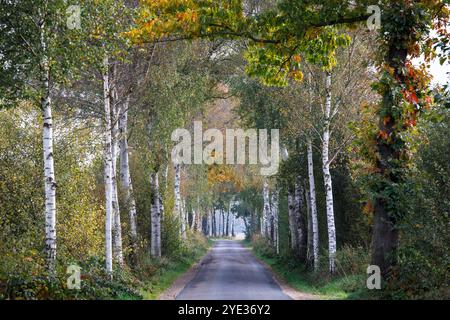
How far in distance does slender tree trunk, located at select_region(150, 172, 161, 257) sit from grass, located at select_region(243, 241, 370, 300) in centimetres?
633

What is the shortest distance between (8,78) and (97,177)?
14259 millimetres

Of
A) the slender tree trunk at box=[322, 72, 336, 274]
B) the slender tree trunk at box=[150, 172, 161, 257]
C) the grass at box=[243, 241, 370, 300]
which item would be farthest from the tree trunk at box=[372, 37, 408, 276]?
the slender tree trunk at box=[150, 172, 161, 257]

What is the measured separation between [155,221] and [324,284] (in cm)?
947

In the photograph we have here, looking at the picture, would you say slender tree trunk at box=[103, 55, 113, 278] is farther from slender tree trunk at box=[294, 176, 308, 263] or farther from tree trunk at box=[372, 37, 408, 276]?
slender tree trunk at box=[294, 176, 308, 263]

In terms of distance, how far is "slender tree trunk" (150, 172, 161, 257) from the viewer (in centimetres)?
2838

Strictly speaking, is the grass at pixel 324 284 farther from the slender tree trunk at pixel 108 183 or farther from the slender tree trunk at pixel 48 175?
the slender tree trunk at pixel 48 175

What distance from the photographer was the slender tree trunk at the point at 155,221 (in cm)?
2838

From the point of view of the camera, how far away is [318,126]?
995 inches

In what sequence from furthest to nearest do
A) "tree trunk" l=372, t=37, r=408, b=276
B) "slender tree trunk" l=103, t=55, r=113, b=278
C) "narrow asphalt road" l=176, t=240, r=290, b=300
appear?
"narrow asphalt road" l=176, t=240, r=290, b=300 < "slender tree trunk" l=103, t=55, r=113, b=278 < "tree trunk" l=372, t=37, r=408, b=276

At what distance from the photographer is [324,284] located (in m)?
22.8

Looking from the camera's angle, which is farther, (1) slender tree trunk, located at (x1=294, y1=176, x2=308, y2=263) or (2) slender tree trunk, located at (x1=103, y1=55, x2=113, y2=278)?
(1) slender tree trunk, located at (x1=294, y1=176, x2=308, y2=263)

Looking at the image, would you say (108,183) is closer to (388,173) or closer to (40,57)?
(40,57)

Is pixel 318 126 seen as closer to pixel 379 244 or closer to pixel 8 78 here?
pixel 379 244

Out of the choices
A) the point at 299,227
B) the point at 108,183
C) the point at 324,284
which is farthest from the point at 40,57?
the point at 299,227
